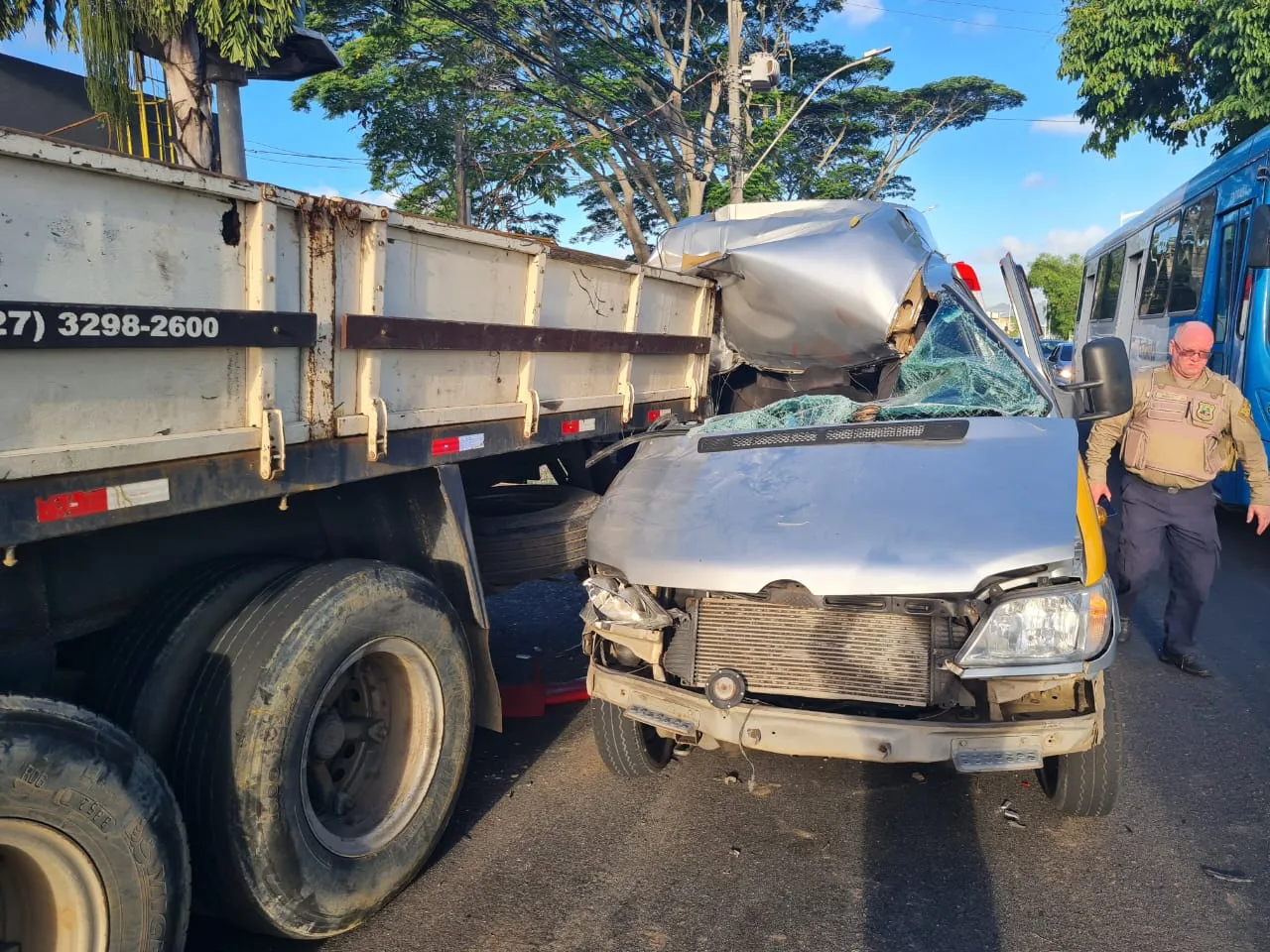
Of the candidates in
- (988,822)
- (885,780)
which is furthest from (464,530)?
(988,822)

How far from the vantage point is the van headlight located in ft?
9.78

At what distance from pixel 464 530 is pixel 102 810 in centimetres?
164

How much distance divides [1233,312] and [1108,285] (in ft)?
22.8

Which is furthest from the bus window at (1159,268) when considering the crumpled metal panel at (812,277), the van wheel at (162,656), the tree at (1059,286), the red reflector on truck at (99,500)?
the tree at (1059,286)

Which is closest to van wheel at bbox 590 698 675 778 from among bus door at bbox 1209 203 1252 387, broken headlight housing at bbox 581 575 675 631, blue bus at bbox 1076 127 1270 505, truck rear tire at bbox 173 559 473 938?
broken headlight housing at bbox 581 575 675 631

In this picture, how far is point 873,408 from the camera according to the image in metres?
4.46

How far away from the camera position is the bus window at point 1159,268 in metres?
10.9

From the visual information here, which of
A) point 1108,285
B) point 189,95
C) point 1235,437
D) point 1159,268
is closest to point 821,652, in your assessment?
point 1235,437

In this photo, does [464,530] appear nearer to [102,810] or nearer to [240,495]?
[240,495]

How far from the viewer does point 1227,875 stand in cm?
321

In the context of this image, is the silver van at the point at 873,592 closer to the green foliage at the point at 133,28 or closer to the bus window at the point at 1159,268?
the green foliage at the point at 133,28

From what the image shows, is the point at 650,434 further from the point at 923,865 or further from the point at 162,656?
the point at 162,656

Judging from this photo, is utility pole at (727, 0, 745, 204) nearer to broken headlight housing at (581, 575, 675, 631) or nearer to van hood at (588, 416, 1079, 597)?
van hood at (588, 416, 1079, 597)

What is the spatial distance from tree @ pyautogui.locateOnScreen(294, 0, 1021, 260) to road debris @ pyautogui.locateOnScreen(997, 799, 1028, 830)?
573 inches
